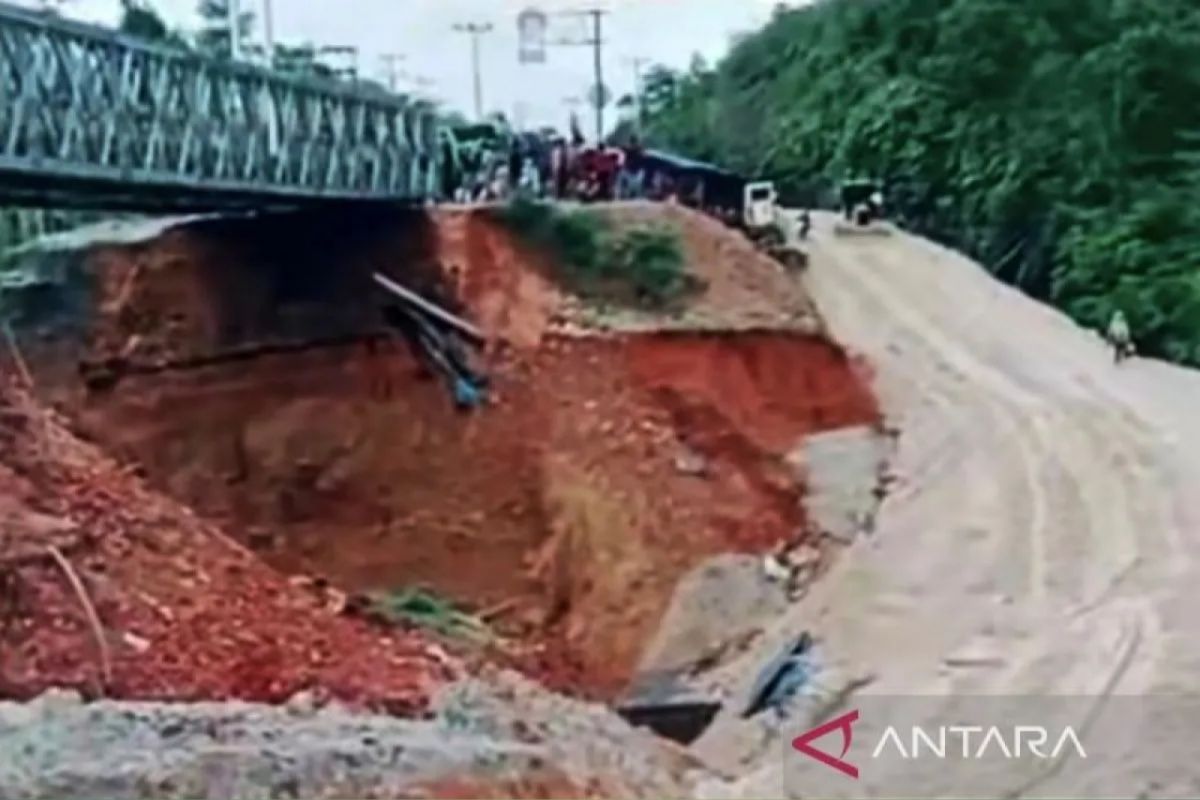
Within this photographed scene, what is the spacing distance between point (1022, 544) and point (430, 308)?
13811 mm

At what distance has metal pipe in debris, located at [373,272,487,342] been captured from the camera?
133 feet

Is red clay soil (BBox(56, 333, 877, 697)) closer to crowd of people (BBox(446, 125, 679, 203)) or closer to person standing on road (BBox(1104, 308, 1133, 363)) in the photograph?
crowd of people (BBox(446, 125, 679, 203))

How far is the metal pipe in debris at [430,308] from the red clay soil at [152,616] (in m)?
9.98

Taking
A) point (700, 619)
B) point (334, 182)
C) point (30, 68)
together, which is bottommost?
point (700, 619)

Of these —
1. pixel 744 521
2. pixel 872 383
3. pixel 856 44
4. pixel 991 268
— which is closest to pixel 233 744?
pixel 744 521

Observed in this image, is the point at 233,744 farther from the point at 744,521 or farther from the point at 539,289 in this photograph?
the point at 539,289

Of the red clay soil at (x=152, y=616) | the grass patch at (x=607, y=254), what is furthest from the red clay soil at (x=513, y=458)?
the red clay soil at (x=152, y=616)

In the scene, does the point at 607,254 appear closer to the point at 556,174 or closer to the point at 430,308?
the point at 430,308

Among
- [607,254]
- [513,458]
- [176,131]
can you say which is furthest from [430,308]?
[176,131]

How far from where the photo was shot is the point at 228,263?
1655 inches

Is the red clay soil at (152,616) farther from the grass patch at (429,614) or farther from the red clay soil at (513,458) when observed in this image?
the red clay soil at (513,458)

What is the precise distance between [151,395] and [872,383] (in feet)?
41.7

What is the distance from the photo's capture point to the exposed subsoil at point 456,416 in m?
35.7

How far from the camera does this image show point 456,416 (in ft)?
130
